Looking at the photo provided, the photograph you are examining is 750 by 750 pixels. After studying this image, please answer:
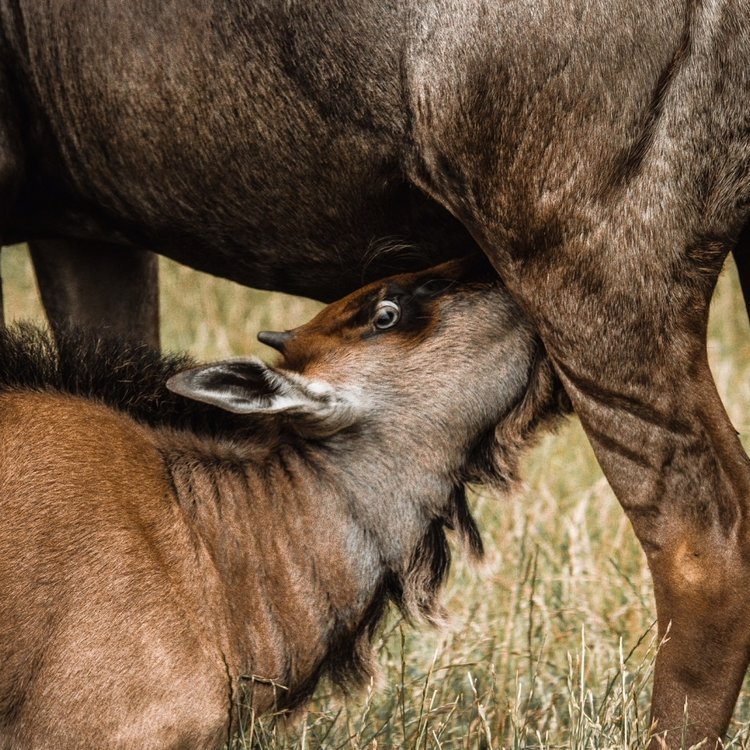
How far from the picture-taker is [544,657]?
17.6 feet

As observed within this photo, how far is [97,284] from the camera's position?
5461 mm

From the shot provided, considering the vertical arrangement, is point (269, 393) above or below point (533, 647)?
above

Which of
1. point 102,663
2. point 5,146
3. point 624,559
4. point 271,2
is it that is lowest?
point 624,559

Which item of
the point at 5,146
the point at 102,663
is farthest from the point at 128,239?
the point at 102,663

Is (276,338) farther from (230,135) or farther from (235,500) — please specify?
(230,135)

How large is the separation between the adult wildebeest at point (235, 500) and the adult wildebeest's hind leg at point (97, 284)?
978mm

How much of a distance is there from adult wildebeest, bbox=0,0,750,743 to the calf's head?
0.17m

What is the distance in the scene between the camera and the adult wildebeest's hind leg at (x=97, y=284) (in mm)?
5434

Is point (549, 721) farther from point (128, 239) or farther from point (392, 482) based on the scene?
point (128, 239)

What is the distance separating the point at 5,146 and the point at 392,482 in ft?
5.19

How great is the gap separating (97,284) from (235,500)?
1494 mm

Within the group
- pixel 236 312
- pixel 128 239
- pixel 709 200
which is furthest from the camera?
pixel 236 312

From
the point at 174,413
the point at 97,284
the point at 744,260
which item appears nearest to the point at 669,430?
the point at 744,260

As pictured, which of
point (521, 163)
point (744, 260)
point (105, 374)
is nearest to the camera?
point (521, 163)
